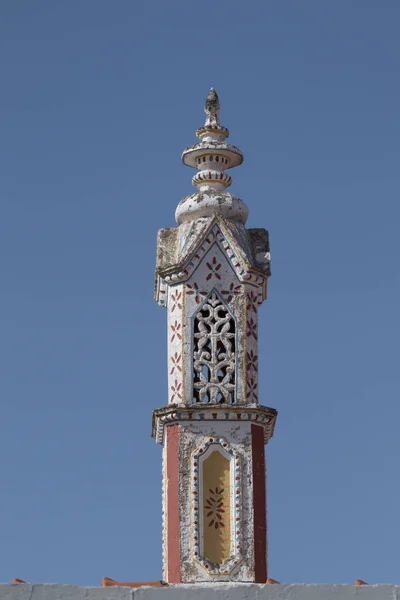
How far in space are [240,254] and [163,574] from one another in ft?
13.6

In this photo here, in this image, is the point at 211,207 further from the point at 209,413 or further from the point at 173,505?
the point at 173,505

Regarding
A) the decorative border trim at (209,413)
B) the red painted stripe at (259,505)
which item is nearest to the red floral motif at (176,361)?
the decorative border trim at (209,413)

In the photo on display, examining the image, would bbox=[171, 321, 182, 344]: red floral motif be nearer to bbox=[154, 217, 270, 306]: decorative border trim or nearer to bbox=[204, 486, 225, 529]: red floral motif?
bbox=[154, 217, 270, 306]: decorative border trim

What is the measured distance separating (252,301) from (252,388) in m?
1.16

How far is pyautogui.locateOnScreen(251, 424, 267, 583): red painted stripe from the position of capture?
22516 millimetres

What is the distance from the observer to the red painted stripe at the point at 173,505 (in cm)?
2242

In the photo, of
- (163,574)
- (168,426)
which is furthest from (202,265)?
(163,574)

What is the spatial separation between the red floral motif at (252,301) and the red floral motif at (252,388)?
93cm

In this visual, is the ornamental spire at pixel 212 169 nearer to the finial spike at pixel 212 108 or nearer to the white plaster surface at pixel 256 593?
the finial spike at pixel 212 108

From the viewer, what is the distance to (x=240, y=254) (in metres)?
23.8

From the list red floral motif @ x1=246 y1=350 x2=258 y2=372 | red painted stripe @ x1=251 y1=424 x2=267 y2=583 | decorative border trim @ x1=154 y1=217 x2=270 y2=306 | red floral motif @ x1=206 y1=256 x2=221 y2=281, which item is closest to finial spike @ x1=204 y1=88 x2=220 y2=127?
decorative border trim @ x1=154 y1=217 x2=270 y2=306

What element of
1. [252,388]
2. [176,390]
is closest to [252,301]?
[252,388]

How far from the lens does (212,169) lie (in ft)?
81.0

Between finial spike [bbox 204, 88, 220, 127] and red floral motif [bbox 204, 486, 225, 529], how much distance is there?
5170 mm
